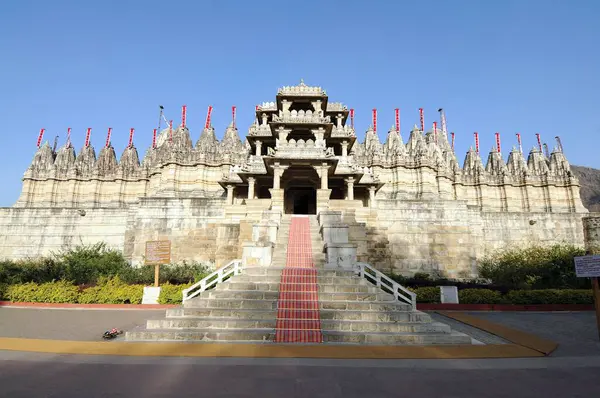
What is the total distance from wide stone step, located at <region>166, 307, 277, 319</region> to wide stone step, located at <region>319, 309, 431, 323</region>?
1693mm

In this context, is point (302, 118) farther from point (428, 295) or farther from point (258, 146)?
point (428, 295)

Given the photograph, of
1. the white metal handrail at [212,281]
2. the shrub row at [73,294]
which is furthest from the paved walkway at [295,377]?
the shrub row at [73,294]

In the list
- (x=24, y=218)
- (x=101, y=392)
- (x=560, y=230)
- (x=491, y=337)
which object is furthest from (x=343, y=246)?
(x=24, y=218)

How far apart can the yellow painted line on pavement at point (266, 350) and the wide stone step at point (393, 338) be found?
388 mm

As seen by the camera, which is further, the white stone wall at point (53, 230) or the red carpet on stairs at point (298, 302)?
the white stone wall at point (53, 230)

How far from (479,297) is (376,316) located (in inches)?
337

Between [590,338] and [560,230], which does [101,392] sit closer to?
[590,338]

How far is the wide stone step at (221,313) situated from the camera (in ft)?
33.0

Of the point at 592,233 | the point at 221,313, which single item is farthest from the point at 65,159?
the point at 592,233

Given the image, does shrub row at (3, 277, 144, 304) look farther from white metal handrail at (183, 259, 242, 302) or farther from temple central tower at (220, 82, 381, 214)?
temple central tower at (220, 82, 381, 214)

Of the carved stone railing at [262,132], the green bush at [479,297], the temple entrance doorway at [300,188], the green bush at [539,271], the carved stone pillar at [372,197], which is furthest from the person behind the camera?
the carved stone railing at [262,132]

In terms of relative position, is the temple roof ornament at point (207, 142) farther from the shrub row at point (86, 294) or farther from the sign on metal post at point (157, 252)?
the shrub row at point (86, 294)

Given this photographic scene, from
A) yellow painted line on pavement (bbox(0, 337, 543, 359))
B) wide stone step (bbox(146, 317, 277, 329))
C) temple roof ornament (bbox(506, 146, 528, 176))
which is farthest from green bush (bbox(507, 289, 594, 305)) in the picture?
temple roof ornament (bbox(506, 146, 528, 176))

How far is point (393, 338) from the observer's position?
9258 millimetres
